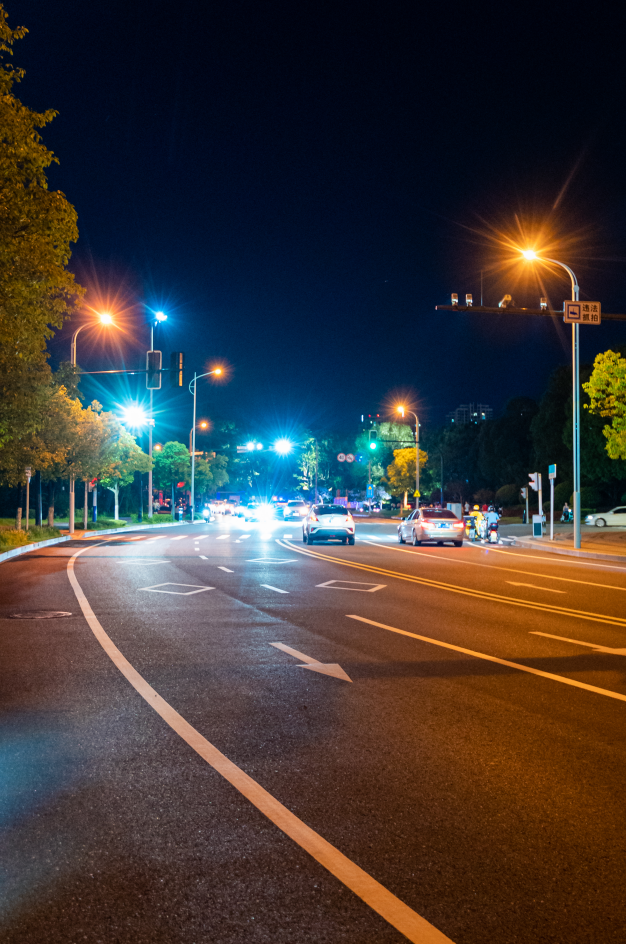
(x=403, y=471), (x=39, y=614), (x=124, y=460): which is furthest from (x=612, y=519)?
(x=39, y=614)

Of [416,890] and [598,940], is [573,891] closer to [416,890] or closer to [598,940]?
[598,940]

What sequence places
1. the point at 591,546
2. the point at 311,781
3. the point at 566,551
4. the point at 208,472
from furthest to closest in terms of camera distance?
1. the point at 208,472
2. the point at 591,546
3. the point at 566,551
4. the point at 311,781

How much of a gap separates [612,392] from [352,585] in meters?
19.6

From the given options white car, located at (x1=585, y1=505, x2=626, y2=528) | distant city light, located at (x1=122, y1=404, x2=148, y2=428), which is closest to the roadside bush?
white car, located at (x1=585, y1=505, x2=626, y2=528)

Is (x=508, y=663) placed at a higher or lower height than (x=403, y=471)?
lower

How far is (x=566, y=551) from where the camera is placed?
98.2ft

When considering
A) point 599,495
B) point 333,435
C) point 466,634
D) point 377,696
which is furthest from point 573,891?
point 333,435

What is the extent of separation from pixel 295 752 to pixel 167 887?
2126 millimetres

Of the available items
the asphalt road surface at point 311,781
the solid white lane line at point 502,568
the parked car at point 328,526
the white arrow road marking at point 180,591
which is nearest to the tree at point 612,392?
the solid white lane line at point 502,568

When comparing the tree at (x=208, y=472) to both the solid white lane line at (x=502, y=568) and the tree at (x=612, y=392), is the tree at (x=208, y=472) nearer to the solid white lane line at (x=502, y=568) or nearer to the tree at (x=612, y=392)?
the solid white lane line at (x=502, y=568)

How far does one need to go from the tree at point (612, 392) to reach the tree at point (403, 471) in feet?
174

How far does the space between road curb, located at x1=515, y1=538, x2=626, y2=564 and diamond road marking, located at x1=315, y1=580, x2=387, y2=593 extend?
1074cm

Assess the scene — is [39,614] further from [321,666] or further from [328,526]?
[328,526]

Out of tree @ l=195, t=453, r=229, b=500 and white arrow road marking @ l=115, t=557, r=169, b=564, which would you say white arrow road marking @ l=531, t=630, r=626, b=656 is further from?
tree @ l=195, t=453, r=229, b=500
